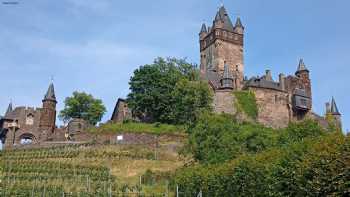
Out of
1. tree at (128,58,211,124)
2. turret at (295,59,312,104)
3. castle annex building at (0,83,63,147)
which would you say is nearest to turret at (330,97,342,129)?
turret at (295,59,312,104)

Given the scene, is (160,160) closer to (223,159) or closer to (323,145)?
(223,159)

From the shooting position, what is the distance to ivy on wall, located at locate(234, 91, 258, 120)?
61.5 meters

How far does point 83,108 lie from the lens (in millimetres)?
75188

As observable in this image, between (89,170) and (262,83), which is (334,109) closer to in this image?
(262,83)

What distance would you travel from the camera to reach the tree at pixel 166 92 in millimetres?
→ 59031

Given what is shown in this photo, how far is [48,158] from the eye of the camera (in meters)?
50.6

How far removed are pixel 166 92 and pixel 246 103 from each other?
1023 centimetres

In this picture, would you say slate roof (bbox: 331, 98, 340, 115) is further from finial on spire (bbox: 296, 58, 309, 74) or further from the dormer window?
the dormer window

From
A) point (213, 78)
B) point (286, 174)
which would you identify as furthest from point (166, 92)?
point (286, 174)

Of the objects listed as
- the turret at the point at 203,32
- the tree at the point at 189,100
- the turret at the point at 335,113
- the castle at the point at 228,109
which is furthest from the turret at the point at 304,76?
the turret at the point at 203,32

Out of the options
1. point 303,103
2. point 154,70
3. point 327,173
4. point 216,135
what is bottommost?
point 327,173

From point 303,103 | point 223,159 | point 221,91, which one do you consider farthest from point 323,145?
point 303,103

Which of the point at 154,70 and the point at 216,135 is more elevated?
the point at 154,70

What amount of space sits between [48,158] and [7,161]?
4.00 metres
